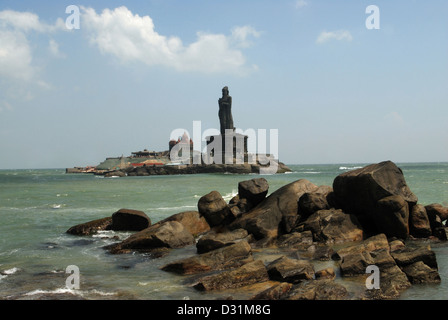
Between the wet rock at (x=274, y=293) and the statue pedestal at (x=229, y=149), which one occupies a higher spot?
the statue pedestal at (x=229, y=149)

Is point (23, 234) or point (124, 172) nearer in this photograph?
point (23, 234)

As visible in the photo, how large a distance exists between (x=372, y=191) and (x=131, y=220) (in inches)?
366

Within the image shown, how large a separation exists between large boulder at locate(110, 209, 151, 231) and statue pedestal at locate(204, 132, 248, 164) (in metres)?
77.6

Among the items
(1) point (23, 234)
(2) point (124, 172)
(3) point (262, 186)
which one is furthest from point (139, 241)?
(2) point (124, 172)

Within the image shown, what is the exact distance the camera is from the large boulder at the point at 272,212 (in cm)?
1352

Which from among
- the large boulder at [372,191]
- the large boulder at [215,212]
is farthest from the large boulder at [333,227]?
the large boulder at [215,212]

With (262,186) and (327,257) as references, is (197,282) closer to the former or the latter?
(327,257)

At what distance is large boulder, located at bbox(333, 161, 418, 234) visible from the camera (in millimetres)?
13156

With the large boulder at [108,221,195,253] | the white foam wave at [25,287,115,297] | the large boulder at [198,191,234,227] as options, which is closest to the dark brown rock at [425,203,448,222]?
the large boulder at [198,191,234,227]

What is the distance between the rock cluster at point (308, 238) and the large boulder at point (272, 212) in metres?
0.04

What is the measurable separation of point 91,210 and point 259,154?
81254 millimetres

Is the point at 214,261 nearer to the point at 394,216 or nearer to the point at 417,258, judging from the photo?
the point at 417,258

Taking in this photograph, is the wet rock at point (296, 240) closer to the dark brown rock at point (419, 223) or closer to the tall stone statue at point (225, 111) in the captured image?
the dark brown rock at point (419, 223)
